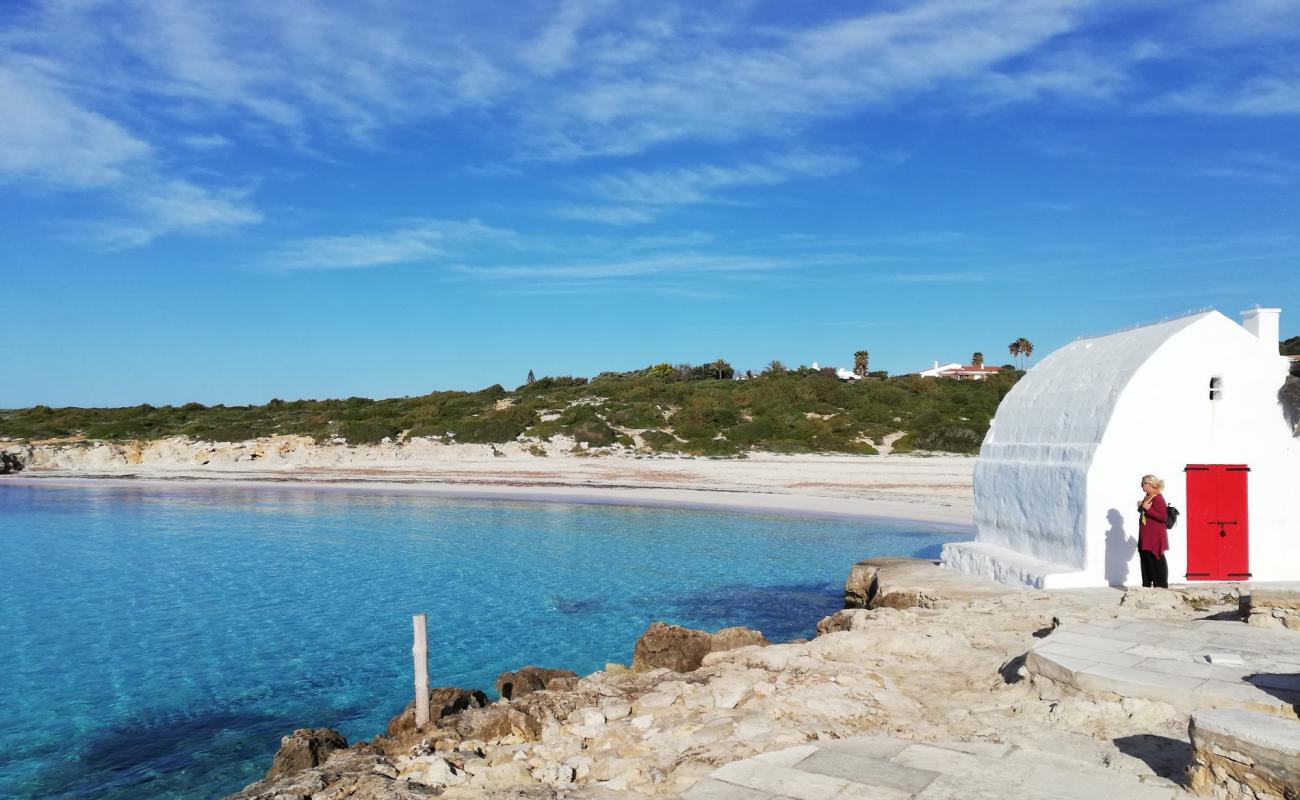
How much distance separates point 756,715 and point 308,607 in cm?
1229

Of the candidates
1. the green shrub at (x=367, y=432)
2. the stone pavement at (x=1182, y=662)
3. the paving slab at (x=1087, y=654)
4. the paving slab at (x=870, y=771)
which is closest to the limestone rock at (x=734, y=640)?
the stone pavement at (x=1182, y=662)

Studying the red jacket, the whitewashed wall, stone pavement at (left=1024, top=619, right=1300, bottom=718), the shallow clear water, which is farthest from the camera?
the whitewashed wall

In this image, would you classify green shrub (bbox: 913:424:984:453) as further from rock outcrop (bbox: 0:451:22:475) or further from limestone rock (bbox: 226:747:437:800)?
rock outcrop (bbox: 0:451:22:475)

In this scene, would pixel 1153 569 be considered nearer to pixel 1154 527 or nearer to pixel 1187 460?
pixel 1154 527

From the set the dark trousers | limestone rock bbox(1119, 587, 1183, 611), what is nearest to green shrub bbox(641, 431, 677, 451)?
the dark trousers

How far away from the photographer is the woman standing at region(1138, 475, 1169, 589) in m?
11.5

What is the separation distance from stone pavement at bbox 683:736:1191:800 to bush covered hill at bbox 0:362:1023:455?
37.2 metres

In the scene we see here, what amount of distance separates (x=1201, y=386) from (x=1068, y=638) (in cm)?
620

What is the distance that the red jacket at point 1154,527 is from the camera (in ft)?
37.7

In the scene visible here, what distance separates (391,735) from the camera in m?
9.23

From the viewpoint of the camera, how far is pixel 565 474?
3972 cm

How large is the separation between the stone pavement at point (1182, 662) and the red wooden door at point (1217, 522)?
3.82m

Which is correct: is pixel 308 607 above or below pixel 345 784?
below

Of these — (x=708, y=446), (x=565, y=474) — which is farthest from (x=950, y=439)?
(x=565, y=474)
